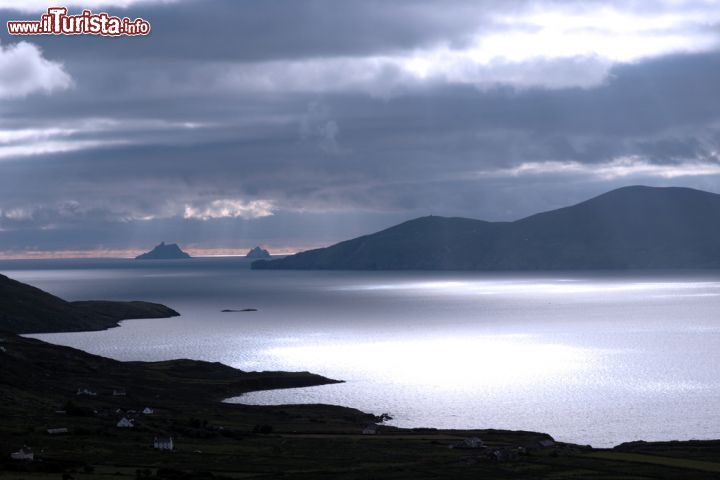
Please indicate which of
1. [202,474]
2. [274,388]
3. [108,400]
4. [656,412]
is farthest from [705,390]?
[202,474]

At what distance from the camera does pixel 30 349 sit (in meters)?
181

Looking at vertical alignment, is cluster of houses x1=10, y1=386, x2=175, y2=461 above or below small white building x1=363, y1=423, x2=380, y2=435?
above

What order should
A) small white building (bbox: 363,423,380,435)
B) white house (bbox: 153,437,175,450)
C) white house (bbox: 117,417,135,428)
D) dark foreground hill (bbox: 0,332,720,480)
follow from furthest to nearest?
small white building (bbox: 363,423,380,435) → white house (bbox: 117,417,135,428) → white house (bbox: 153,437,175,450) → dark foreground hill (bbox: 0,332,720,480)

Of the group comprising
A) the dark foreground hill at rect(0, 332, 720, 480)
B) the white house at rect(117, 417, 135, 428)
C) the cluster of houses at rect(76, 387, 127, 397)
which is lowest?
the dark foreground hill at rect(0, 332, 720, 480)

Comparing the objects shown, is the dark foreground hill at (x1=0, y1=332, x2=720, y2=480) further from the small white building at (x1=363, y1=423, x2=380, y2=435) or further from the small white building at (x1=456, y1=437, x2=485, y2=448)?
the small white building at (x1=363, y1=423, x2=380, y2=435)

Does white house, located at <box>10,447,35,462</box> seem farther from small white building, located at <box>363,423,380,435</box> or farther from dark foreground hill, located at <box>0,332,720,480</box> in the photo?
small white building, located at <box>363,423,380,435</box>

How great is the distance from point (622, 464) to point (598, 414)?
46.5 meters

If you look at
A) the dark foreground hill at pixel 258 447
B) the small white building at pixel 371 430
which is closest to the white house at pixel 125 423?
the dark foreground hill at pixel 258 447

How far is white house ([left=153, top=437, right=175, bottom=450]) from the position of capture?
333 feet

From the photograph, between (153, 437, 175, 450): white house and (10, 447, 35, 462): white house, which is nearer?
(10, 447, 35, 462): white house

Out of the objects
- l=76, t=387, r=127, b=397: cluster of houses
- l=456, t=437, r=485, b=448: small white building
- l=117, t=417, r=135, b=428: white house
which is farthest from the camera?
l=76, t=387, r=127, b=397: cluster of houses

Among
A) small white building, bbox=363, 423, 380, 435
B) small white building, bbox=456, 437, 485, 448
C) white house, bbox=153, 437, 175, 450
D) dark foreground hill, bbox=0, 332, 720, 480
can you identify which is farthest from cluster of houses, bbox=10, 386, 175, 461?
small white building, bbox=456, 437, 485, 448

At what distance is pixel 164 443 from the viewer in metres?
102

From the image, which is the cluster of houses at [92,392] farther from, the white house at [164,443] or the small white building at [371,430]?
the small white building at [371,430]
